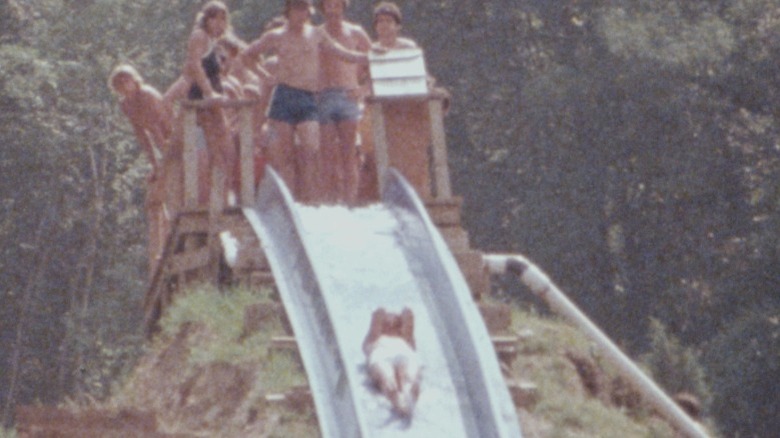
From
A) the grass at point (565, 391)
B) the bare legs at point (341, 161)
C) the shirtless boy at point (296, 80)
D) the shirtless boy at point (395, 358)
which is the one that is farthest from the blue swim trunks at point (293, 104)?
the shirtless boy at point (395, 358)

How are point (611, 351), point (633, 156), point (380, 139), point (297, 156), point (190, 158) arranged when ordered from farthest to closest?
point (633, 156) < point (190, 158) < point (297, 156) < point (380, 139) < point (611, 351)

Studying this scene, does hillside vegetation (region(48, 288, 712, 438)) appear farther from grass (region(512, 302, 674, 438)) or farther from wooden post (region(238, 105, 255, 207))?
wooden post (region(238, 105, 255, 207))

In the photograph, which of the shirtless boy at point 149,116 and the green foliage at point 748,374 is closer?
the shirtless boy at point 149,116

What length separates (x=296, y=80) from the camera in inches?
559

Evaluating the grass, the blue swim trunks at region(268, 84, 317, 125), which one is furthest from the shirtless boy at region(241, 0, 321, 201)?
the grass

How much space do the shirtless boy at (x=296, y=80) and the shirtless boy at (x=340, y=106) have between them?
0.08 meters

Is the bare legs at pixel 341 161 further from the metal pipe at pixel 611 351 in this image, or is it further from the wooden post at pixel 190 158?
the metal pipe at pixel 611 351

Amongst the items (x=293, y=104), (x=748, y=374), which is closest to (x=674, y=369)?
(x=748, y=374)

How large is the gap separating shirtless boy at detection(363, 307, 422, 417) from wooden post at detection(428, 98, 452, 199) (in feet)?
7.87

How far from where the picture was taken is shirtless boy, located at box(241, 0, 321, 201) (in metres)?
14.2

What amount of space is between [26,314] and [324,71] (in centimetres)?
2652

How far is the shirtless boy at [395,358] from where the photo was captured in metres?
11.5

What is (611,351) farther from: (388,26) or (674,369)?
(674,369)

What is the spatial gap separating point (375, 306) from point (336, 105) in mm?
1988
